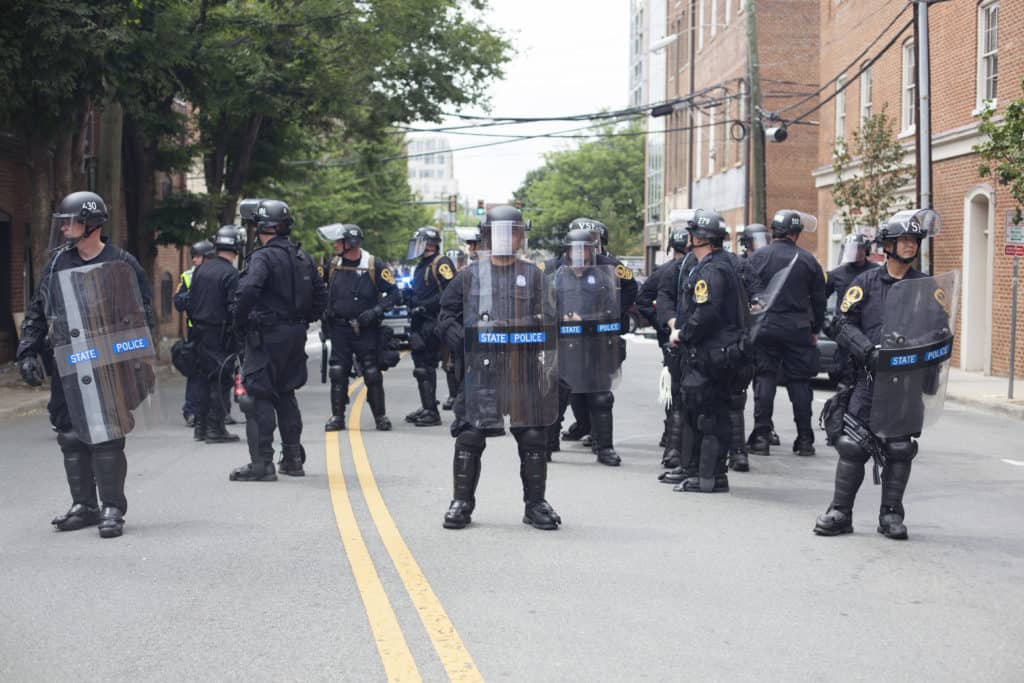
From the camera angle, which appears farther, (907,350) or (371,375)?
(371,375)

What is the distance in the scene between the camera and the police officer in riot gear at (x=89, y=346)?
303 inches

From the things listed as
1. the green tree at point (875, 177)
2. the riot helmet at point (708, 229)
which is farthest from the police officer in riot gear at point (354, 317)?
the green tree at point (875, 177)

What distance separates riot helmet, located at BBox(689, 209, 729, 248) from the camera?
9.16 meters

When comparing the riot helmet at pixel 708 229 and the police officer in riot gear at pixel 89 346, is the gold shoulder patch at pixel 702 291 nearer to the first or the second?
the riot helmet at pixel 708 229

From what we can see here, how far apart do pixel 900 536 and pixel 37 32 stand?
13102mm

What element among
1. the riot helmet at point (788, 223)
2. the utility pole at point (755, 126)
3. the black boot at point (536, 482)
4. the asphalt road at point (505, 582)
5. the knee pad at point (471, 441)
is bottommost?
the asphalt road at point (505, 582)

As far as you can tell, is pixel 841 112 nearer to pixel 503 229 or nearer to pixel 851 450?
pixel 851 450

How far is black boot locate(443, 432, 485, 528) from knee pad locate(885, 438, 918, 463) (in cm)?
242

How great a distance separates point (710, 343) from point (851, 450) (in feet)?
5.72

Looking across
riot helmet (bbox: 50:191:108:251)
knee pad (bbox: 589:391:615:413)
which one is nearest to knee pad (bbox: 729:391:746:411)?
knee pad (bbox: 589:391:615:413)

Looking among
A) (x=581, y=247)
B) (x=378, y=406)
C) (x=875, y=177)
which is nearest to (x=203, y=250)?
(x=378, y=406)

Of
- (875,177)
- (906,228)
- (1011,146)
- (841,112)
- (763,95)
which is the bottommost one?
(906,228)

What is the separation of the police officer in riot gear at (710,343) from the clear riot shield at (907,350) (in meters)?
1.68

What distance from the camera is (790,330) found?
39.2 feet
